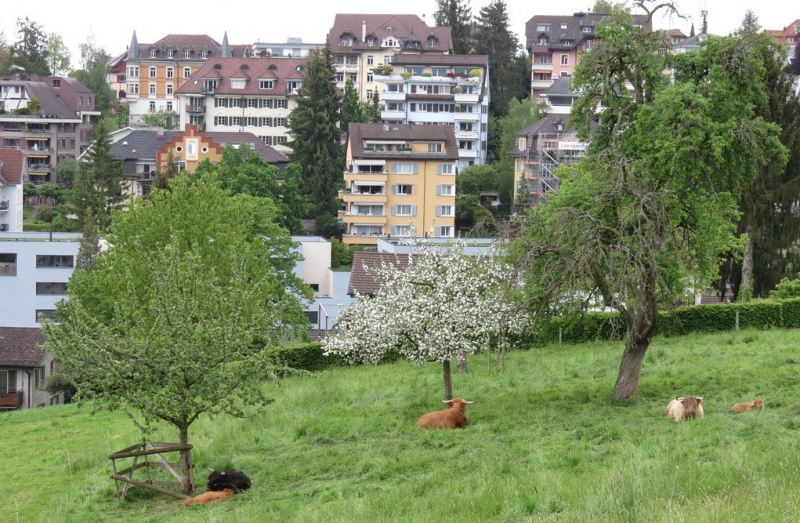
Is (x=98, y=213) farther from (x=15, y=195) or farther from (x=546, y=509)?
(x=546, y=509)

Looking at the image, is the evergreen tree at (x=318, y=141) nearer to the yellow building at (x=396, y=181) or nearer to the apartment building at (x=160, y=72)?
the yellow building at (x=396, y=181)

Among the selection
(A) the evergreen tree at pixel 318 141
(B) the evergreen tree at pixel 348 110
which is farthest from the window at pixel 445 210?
(B) the evergreen tree at pixel 348 110

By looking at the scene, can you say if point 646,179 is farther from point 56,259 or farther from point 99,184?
point 99,184

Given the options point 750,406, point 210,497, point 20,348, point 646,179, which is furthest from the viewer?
point 20,348

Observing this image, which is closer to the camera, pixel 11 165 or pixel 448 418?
pixel 448 418

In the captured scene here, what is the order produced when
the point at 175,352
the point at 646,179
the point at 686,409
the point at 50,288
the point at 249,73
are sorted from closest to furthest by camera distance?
the point at 175,352 < the point at 686,409 < the point at 646,179 < the point at 50,288 < the point at 249,73

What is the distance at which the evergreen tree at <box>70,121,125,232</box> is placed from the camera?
9956 centimetres

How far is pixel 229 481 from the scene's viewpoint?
71.4 ft

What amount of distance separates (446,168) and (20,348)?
178ft

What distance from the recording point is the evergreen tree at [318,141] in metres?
104

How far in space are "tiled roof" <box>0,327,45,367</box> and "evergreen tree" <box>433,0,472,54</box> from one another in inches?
3889

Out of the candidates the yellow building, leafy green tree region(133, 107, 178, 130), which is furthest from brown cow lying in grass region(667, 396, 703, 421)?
leafy green tree region(133, 107, 178, 130)

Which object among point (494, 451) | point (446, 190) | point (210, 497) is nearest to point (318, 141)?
point (446, 190)

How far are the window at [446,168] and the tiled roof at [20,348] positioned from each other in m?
51.8
